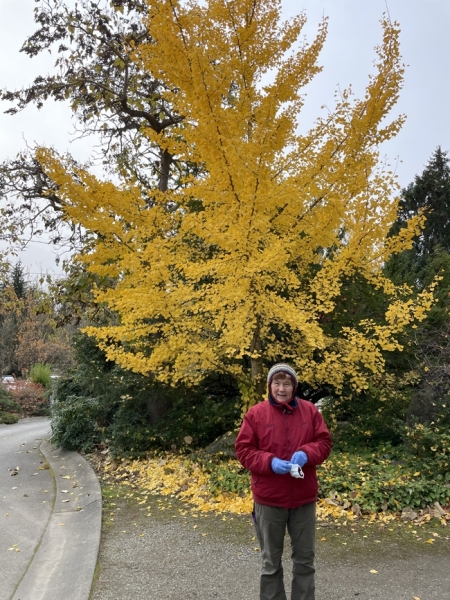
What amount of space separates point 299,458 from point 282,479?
0.67ft

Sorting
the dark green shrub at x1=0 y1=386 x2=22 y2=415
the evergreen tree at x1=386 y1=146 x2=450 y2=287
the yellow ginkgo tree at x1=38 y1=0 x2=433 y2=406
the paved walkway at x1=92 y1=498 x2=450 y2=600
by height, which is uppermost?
the evergreen tree at x1=386 y1=146 x2=450 y2=287

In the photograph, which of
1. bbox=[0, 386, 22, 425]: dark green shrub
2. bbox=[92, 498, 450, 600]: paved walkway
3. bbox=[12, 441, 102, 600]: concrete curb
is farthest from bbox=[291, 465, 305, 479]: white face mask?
bbox=[0, 386, 22, 425]: dark green shrub

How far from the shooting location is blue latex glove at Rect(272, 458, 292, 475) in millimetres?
2475

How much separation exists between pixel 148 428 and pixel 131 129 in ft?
20.3

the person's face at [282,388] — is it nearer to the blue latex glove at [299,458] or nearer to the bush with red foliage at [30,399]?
the blue latex glove at [299,458]

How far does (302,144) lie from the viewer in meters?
5.09

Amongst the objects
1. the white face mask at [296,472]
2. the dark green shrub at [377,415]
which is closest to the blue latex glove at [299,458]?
the white face mask at [296,472]

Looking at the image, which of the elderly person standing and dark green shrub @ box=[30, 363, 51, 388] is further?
dark green shrub @ box=[30, 363, 51, 388]

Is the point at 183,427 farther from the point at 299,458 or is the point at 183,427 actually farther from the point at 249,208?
the point at 299,458

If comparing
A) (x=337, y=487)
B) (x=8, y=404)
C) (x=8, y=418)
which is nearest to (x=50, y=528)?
(x=337, y=487)

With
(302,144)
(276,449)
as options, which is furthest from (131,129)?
(276,449)

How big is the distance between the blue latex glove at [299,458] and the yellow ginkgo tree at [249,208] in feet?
6.04

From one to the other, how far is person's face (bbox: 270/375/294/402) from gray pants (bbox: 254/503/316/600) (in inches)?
23.6

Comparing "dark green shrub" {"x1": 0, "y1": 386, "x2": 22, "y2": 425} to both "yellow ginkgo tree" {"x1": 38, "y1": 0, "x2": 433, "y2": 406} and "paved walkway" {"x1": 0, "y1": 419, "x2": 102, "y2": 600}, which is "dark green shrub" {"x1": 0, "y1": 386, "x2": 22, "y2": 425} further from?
"yellow ginkgo tree" {"x1": 38, "y1": 0, "x2": 433, "y2": 406}
